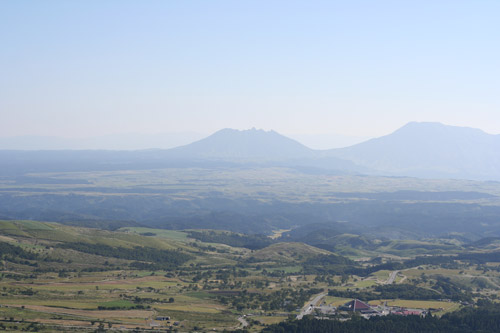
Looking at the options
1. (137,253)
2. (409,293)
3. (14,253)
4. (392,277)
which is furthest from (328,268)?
(14,253)

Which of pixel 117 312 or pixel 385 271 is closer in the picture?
pixel 117 312

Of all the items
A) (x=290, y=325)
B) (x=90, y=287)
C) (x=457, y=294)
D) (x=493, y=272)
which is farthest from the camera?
(x=493, y=272)

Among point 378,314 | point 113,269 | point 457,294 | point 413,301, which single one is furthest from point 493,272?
point 113,269

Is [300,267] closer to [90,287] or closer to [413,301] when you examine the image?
[413,301]

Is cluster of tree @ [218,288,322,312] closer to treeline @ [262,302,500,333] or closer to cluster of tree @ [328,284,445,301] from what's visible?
cluster of tree @ [328,284,445,301]

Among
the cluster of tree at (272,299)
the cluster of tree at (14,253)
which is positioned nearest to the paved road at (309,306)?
the cluster of tree at (272,299)

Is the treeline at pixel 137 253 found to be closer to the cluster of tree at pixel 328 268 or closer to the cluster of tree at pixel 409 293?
the cluster of tree at pixel 328 268

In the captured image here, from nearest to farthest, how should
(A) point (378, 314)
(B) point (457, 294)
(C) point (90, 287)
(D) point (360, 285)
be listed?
1. (A) point (378, 314)
2. (C) point (90, 287)
3. (B) point (457, 294)
4. (D) point (360, 285)
